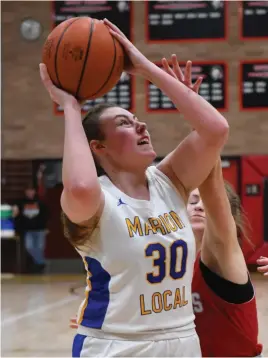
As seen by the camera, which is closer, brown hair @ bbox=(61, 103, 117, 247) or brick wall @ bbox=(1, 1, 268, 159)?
brown hair @ bbox=(61, 103, 117, 247)

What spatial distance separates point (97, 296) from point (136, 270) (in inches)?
6.3

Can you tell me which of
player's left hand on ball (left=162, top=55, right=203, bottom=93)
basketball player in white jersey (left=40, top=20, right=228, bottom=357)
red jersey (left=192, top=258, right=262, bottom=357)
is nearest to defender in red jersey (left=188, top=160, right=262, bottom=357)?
red jersey (left=192, top=258, right=262, bottom=357)

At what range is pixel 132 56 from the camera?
76.1 inches

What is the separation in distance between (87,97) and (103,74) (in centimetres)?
9

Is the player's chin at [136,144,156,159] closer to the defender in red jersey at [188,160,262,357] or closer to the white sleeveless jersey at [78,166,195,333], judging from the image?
the white sleeveless jersey at [78,166,195,333]

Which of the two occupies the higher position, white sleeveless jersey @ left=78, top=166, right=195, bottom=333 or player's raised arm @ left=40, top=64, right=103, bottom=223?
player's raised arm @ left=40, top=64, right=103, bottom=223

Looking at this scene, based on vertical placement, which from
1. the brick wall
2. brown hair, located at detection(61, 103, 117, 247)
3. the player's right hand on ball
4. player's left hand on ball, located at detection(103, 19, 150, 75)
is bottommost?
the brick wall

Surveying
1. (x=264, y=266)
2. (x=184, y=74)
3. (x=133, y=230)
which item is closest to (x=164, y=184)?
(x=133, y=230)

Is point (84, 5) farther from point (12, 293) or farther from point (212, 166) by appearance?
point (212, 166)

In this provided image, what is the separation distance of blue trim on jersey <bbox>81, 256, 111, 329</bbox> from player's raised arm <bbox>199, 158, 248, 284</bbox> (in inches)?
19.7

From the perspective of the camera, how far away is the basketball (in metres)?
1.90

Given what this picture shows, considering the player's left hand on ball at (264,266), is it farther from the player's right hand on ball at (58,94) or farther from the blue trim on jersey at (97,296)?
the player's right hand on ball at (58,94)

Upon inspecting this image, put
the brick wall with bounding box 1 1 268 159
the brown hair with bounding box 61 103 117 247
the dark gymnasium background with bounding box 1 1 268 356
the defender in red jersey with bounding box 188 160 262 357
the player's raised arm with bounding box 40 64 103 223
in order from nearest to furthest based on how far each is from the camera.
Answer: the player's raised arm with bounding box 40 64 103 223 < the brown hair with bounding box 61 103 117 247 < the defender in red jersey with bounding box 188 160 262 357 < the dark gymnasium background with bounding box 1 1 268 356 < the brick wall with bounding box 1 1 268 159

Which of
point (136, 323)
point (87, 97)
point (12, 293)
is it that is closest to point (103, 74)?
point (87, 97)
